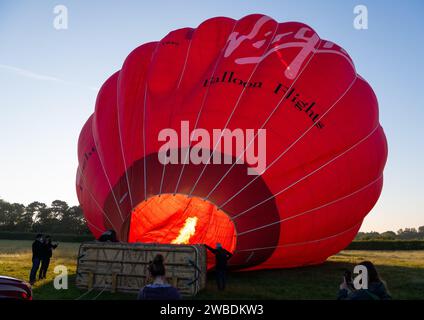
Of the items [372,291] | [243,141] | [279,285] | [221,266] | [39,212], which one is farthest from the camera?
[39,212]

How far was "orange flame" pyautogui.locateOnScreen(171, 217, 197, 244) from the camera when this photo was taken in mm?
8758

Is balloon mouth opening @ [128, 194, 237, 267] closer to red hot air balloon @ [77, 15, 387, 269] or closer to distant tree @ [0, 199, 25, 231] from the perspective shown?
red hot air balloon @ [77, 15, 387, 269]

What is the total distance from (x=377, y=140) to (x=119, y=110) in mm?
5386

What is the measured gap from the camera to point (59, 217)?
2559 inches

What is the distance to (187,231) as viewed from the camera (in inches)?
354

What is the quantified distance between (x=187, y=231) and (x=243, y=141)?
3.21 metres

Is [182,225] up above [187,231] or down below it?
above

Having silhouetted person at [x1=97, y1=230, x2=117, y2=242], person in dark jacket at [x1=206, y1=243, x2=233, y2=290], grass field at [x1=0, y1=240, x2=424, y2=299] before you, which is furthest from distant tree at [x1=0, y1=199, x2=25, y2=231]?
person in dark jacket at [x1=206, y1=243, x2=233, y2=290]

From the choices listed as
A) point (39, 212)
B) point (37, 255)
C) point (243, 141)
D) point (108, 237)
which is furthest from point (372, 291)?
point (39, 212)

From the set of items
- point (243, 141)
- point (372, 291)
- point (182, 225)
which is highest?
point (243, 141)

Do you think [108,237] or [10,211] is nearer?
[108,237]

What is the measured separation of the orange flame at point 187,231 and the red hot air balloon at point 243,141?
5cm

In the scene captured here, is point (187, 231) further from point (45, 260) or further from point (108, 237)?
point (45, 260)
